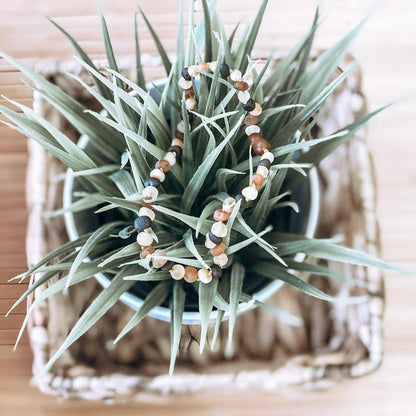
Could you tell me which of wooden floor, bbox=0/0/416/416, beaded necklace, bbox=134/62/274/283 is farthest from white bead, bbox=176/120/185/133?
wooden floor, bbox=0/0/416/416

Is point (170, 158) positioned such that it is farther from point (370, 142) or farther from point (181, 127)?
point (370, 142)

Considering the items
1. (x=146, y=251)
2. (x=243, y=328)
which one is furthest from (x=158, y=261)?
(x=243, y=328)

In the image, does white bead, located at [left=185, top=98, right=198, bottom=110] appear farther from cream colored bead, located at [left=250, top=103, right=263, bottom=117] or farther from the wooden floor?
the wooden floor

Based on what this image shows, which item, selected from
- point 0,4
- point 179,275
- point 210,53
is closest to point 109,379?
point 179,275

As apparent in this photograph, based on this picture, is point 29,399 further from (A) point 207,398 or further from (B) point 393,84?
(B) point 393,84

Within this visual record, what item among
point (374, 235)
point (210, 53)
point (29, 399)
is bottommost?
point (29, 399)
